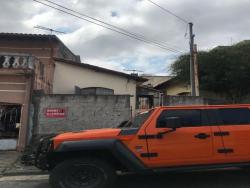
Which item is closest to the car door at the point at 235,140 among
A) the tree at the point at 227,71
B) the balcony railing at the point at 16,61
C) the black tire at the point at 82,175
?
the black tire at the point at 82,175

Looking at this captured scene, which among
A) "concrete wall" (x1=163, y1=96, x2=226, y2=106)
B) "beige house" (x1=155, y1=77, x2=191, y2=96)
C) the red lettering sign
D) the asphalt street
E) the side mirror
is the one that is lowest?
the asphalt street

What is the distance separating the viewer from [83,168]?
324 inches

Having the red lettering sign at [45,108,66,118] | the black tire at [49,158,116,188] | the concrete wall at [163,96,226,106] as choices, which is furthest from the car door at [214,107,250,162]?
the concrete wall at [163,96,226,106]

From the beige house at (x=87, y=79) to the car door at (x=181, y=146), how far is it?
14.4 metres

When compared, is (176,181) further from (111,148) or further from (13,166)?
(13,166)

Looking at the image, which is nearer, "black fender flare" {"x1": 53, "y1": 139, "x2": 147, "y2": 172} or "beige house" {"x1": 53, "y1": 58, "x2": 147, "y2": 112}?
"black fender flare" {"x1": 53, "y1": 139, "x2": 147, "y2": 172}

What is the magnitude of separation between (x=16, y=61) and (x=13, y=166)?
15.3 ft

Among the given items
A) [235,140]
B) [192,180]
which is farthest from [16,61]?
[235,140]

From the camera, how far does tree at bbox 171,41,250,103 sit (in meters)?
28.3

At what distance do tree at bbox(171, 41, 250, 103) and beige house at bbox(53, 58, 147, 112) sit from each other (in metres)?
7.12

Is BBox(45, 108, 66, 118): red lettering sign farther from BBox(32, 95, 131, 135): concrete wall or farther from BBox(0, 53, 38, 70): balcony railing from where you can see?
BBox(0, 53, 38, 70): balcony railing

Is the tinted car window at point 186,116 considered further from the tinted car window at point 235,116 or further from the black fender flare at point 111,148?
the black fender flare at point 111,148

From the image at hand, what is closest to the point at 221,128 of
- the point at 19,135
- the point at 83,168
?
the point at 83,168

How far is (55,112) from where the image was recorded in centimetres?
1559
